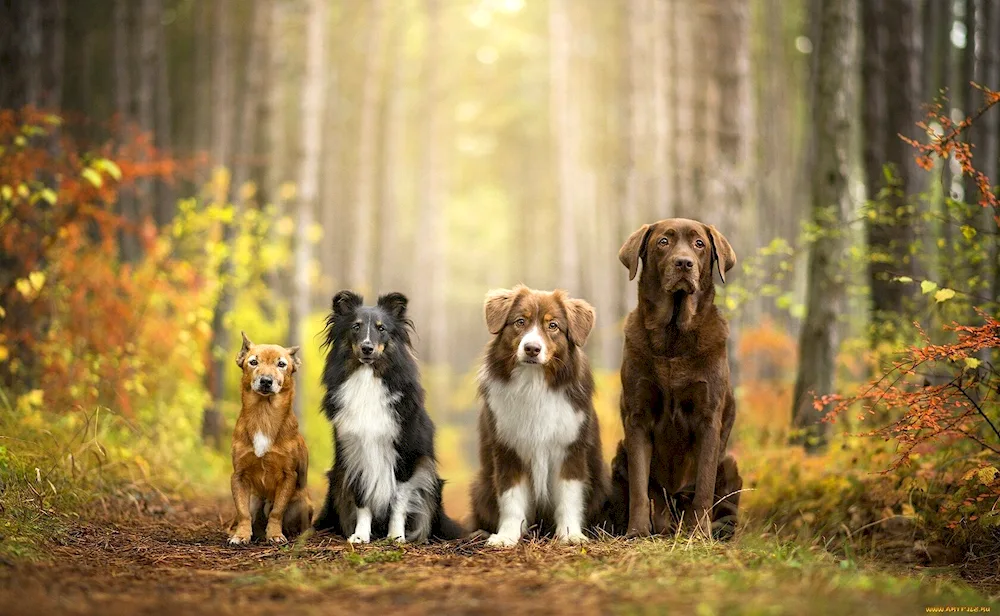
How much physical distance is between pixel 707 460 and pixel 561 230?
62.5ft

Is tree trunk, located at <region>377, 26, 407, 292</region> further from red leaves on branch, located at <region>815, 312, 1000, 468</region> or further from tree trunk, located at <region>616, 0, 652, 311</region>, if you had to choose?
red leaves on branch, located at <region>815, 312, 1000, 468</region>

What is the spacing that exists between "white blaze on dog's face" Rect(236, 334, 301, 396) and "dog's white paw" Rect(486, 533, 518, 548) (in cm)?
174

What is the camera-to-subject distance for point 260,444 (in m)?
5.98

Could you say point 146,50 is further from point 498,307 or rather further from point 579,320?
point 579,320

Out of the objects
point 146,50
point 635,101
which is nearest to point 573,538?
point 146,50

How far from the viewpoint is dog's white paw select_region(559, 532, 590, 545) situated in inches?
232

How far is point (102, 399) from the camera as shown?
8.95 meters

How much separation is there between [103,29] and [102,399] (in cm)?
1742

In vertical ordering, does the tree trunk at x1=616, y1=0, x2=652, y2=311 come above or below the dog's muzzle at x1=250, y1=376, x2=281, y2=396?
above

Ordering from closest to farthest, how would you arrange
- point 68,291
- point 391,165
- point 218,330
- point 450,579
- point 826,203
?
1. point 450,579
2. point 826,203
3. point 68,291
4. point 218,330
5. point 391,165

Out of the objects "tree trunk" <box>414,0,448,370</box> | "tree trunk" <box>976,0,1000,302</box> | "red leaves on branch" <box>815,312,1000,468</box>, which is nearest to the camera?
"red leaves on branch" <box>815,312,1000,468</box>

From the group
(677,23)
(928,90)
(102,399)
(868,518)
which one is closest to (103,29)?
(677,23)

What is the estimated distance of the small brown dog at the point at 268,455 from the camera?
19.6 ft

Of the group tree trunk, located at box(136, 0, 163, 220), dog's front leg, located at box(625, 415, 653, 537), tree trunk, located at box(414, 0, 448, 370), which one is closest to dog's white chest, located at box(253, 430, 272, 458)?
dog's front leg, located at box(625, 415, 653, 537)
